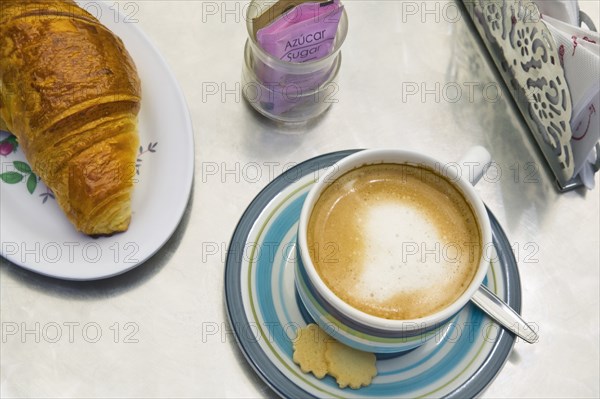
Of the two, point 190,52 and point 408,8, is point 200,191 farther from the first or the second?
point 408,8

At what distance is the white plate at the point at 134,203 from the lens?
78 cm

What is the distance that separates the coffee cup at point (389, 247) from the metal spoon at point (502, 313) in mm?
79

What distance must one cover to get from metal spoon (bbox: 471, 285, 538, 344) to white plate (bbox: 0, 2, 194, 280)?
35cm

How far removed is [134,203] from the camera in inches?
32.9

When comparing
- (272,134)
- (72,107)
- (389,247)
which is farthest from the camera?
(272,134)

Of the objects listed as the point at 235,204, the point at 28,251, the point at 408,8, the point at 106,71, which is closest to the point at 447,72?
the point at 408,8

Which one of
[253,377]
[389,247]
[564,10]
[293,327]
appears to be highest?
[564,10]

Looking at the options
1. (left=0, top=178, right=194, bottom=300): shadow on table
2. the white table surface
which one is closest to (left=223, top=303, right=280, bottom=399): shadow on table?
the white table surface

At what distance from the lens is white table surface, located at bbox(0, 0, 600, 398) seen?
2.64ft

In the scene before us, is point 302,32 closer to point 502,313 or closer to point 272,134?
point 272,134

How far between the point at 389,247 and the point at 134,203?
337 millimetres

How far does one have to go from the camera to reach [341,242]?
2.21 feet

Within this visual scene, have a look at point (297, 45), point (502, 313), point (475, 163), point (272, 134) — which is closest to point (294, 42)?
point (297, 45)

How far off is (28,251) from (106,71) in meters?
0.23
